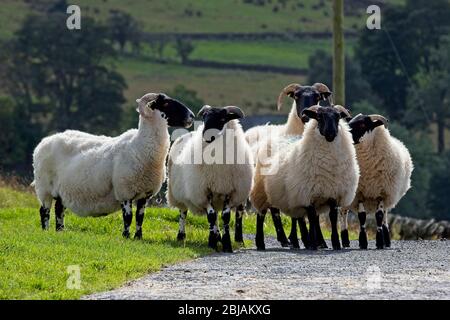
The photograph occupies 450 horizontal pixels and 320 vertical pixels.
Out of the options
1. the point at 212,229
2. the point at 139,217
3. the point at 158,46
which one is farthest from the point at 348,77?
the point at 212,229

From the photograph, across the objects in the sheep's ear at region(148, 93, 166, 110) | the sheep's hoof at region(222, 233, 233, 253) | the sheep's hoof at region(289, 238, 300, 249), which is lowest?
the sheep's hoof at region(289, 238, 300, 249)

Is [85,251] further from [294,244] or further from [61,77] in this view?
[61,77]

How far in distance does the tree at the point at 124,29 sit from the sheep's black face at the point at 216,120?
97.4 metres

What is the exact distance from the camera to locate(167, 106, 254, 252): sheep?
21.8 metres

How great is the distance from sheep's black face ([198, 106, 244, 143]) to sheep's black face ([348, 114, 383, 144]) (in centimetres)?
241

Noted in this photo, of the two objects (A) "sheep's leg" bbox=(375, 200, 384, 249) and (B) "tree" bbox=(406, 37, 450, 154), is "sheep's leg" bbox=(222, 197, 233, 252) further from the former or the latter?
(B) "tree" bbox=(406, 37, 450, 154)

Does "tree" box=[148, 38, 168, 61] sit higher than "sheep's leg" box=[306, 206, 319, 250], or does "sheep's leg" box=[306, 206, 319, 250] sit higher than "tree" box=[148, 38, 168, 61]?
"sheep's leg" box=[306, 206, 319, 250]

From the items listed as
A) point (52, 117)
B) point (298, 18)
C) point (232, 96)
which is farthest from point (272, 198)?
point (298, 18)

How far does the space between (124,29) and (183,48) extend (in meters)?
5.75

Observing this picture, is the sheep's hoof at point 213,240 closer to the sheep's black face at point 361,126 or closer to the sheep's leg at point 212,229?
the sheep's leg at point 212,229

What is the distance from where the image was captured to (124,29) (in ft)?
395

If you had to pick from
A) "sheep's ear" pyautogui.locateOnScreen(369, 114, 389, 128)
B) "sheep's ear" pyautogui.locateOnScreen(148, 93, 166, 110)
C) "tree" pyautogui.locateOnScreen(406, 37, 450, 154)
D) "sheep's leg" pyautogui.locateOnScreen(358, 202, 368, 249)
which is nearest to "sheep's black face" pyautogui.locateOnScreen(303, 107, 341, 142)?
"sheep's ear" pyautogui.locateOnScreen(369, 114, 389, 128)

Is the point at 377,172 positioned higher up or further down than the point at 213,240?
higher up
